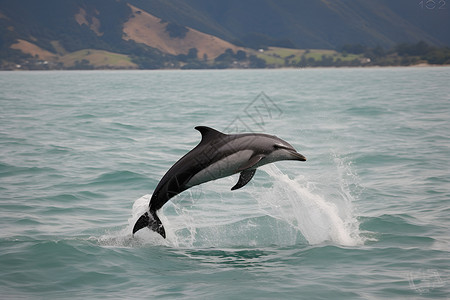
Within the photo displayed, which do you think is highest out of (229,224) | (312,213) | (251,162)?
(251,162)

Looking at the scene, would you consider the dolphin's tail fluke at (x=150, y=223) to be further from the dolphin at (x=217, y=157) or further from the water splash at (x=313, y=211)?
the water splash at (x=313, y=211)

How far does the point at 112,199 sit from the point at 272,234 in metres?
4.29

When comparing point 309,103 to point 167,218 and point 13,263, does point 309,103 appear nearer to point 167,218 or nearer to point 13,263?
point 167,218

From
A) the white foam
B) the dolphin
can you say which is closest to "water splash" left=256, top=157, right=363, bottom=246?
the white foam

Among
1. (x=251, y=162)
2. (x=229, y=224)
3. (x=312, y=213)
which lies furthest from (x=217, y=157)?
(x=229, y=224)

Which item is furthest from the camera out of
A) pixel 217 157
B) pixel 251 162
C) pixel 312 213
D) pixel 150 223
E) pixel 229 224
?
pixel 229 224

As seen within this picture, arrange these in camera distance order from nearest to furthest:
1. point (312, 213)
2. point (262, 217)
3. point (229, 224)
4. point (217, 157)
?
1. point (217, 157)
2. point (312, 213)
3. point (229, 224)
4. point (262, 217)

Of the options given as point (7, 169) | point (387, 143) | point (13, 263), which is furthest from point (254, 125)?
point (13, 263)

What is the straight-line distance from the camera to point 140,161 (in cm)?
1773

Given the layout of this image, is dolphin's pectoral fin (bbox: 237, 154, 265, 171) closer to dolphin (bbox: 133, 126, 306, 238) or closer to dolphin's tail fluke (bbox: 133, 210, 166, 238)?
dolphin (bbox: 133, 126, 306, 238)

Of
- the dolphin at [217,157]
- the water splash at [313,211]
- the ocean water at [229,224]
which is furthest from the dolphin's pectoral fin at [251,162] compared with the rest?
the water splash at [313,211]

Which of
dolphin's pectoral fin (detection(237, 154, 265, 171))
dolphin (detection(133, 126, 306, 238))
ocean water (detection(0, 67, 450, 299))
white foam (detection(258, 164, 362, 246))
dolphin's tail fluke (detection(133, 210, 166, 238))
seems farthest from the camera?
white foam (detection(258, 164, 362, 246))

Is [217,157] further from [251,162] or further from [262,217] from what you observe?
[262,217]

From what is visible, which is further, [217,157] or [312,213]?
[312,213]
